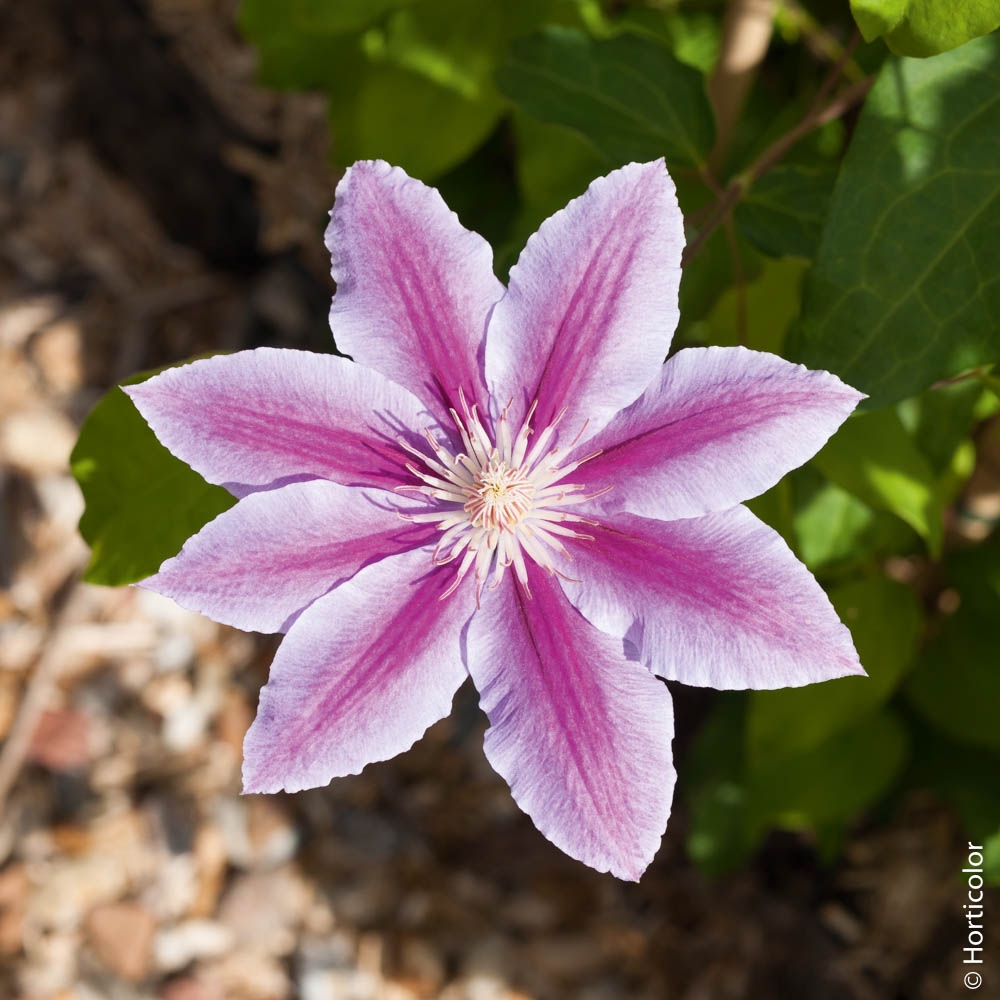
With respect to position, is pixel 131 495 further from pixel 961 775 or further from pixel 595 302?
pixel 961 775

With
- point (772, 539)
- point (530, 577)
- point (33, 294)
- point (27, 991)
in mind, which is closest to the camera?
point (772, 539)

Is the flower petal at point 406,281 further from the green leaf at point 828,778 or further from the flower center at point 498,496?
the green leaf at point 828,778

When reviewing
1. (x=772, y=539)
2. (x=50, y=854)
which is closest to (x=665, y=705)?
(x=772, y=539)

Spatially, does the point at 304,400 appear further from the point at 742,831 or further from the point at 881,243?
the point at 742,831

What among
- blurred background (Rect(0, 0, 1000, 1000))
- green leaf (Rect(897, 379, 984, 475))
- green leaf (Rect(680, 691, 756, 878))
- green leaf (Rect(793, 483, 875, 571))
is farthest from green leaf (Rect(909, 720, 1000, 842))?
green leaf (Rect(897, 379, 984, 475))

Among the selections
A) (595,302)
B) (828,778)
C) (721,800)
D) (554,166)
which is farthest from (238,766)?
(595,302)

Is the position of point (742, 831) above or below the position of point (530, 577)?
below

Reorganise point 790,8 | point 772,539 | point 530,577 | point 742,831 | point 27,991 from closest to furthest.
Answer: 1. point 772,539
2. point 530,577
3. point 790,8
4. point 742,831
5. point 27,991
